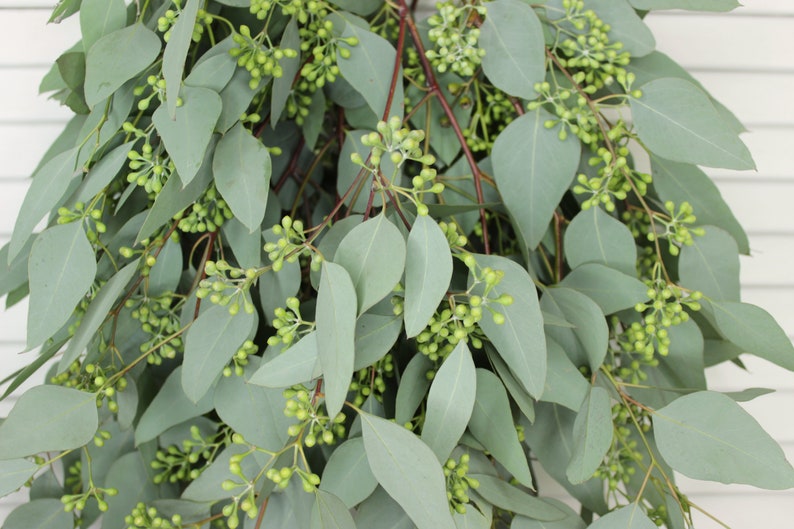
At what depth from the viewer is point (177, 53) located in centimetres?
61

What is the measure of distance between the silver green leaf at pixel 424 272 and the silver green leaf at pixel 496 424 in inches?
5.1

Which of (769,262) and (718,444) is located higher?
(718,444)

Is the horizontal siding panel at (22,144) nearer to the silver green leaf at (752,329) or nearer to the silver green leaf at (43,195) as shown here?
the silver green leaf at (43,195)

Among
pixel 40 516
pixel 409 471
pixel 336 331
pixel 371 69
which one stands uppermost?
pixel 371 69

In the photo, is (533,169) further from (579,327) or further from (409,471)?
(409,471)

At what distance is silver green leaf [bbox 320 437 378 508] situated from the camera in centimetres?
70

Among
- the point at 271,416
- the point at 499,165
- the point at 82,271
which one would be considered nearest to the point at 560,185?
the point at 499,165

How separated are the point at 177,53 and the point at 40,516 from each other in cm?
54

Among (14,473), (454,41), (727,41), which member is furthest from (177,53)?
(727,41)

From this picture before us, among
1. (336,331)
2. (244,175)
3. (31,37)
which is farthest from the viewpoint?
(31,37)

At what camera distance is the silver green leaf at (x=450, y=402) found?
62 centimetres

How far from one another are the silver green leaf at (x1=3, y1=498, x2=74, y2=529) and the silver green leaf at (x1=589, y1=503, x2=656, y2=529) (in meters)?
0.57

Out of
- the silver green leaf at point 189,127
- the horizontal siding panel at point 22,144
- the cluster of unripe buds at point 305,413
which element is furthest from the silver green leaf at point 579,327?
the horizontal siding panel at point 22,144

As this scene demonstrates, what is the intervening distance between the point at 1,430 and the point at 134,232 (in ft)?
0.77
